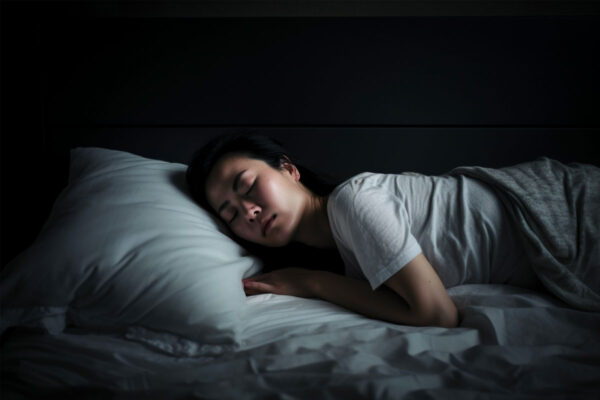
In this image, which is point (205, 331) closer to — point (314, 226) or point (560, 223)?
point (314, 226)

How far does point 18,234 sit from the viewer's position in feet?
4.74

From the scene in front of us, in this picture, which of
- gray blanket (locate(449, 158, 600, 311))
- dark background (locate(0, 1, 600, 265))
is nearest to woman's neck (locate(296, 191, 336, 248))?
dark background (locate(0, 1, 600, 265))

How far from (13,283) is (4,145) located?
0.82 meters

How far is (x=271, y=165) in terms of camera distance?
1.13 meters

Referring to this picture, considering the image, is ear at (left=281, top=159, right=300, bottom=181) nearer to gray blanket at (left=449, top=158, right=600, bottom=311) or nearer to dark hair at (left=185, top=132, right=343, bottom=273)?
dark hair at (left=185, top=132, right=343, bottom=273)

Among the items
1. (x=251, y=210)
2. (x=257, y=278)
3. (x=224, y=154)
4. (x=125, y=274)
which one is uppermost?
(x=224, y=154)

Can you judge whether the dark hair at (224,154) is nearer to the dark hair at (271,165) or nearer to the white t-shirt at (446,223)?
the dark hair at (271,165)

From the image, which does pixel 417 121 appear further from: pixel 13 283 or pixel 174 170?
pixel 13 283

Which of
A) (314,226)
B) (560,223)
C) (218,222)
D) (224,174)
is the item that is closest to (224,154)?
(224,174)

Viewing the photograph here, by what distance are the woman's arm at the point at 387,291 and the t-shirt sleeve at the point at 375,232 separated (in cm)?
3

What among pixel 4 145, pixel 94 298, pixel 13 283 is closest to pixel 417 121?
pixel 94 298

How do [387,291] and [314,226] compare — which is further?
[314,226]

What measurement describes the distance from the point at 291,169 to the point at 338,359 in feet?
2.07

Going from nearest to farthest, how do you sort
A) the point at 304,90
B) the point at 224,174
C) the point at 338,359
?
the point at 338,359, the point at 224,174, the point at 304,90
